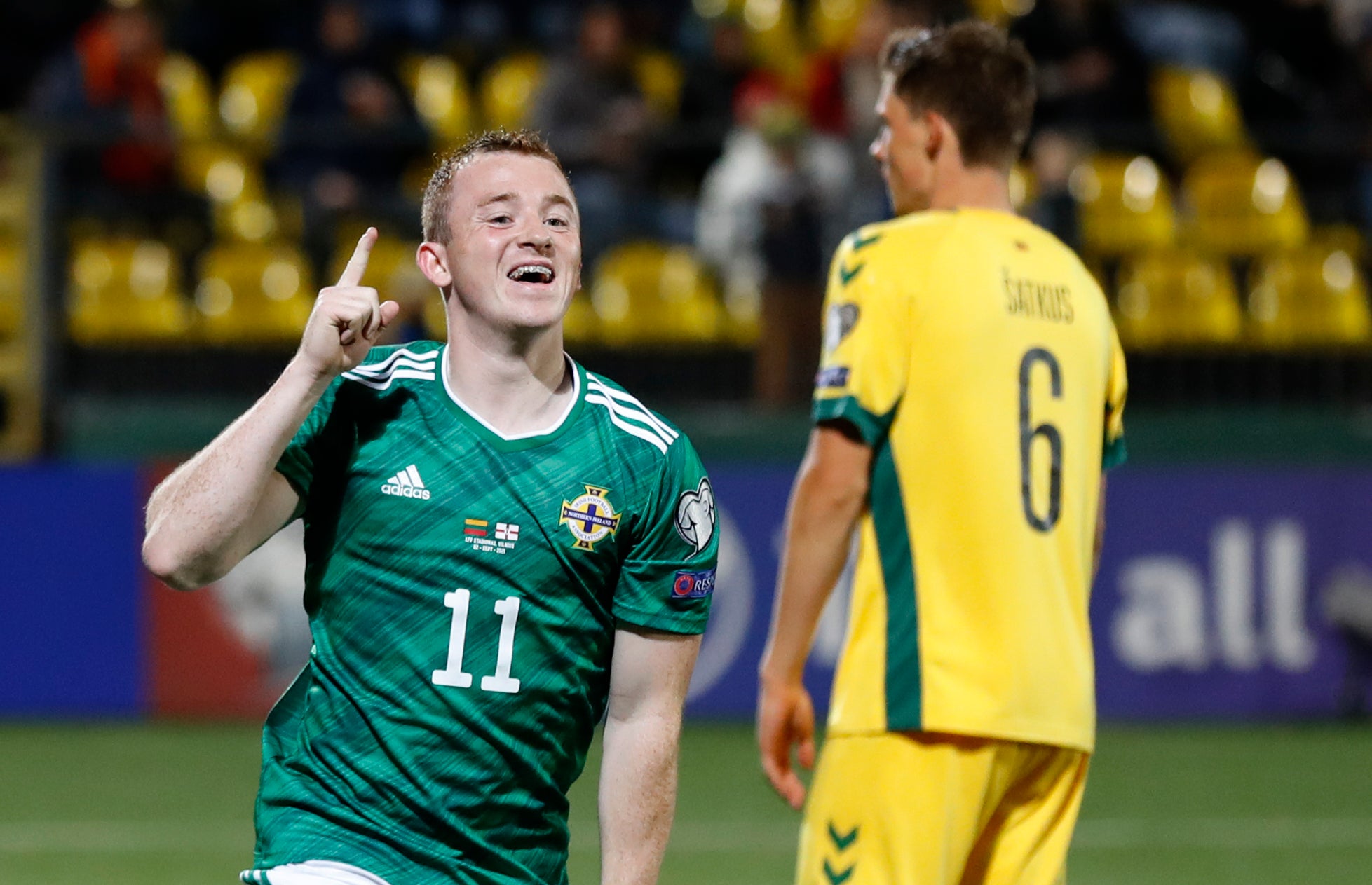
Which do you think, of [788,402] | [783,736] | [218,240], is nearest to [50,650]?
[218,240]

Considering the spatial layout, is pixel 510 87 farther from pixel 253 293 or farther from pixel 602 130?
pixel 253 293

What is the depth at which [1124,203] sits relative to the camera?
12234 millimetres

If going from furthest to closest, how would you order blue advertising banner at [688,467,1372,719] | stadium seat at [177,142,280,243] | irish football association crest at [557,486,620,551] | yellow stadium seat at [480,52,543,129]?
yellow stadium seat at [480,52,543,129]
stadium seat at [177,142,280,243]
blue advertising banner at [688,467,1372,719]
irish football association crest at [557,486,620,551]

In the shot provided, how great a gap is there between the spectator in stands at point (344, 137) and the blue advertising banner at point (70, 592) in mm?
2236

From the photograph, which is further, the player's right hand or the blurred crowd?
the blurred crowd

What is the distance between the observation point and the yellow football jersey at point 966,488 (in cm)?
363

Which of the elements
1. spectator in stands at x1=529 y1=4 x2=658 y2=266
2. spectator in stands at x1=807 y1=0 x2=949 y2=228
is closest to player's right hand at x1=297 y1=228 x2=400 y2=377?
spectator in stands at x1=807 y1=0 x2=949 y2=228

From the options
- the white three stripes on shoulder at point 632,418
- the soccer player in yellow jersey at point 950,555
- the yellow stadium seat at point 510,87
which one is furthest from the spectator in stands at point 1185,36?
the white three stripes on shoulder at point 632,418

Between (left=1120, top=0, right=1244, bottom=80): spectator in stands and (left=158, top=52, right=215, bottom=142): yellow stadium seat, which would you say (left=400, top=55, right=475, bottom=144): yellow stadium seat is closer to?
(left=158, top=52, right=215, bottom=142): yellow stadium seat

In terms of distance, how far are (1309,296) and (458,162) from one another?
9240mm

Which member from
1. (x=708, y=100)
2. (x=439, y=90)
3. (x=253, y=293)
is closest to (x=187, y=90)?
(x=439, y=90)

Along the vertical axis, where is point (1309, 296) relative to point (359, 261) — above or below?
above

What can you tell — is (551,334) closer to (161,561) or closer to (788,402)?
(161,561)

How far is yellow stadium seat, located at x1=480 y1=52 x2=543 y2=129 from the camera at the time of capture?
13930mm
